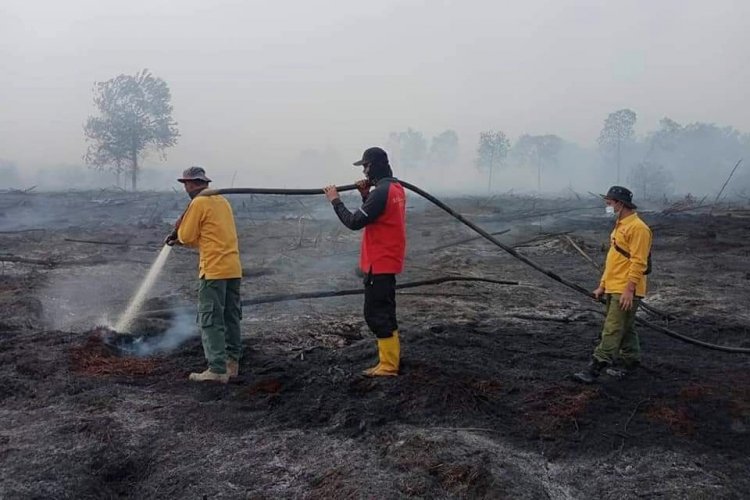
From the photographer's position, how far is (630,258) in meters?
5.02

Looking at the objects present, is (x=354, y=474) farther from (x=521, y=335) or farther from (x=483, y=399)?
(x=521, y=335)

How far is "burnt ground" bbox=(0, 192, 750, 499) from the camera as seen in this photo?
11.3 feet

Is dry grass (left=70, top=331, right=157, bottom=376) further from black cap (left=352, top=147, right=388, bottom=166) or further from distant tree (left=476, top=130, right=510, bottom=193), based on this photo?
distant tree (left=476, top=130, right=510, bottom=193)

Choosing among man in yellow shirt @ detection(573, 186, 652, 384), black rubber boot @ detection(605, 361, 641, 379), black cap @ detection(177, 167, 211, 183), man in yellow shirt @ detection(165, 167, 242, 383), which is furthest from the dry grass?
black rubber boot @ detection(605, 361, 641, 379)

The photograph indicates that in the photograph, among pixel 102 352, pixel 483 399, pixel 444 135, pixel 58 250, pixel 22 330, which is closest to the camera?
pixel 483 399

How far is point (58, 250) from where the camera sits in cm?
1303

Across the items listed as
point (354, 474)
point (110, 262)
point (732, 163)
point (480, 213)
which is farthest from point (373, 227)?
point (732, 163)

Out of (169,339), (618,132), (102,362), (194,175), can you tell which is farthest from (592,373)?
(618,132)

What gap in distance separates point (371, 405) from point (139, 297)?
5.51 m

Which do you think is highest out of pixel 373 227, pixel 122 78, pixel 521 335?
pixel 122 78

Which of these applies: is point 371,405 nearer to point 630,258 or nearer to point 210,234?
point 210,234

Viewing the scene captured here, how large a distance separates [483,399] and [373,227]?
1712 millimetres

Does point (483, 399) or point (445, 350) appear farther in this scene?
point (445, 350)

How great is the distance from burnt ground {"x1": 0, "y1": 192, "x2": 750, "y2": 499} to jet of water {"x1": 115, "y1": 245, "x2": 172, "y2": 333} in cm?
18
